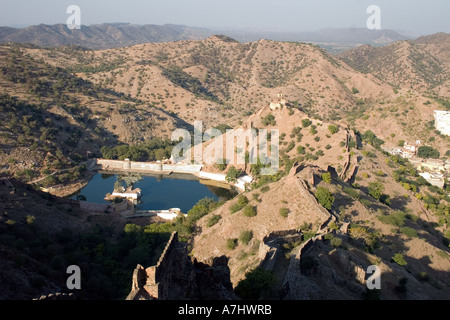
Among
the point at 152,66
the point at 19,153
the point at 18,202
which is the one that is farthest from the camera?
the point at 152,66

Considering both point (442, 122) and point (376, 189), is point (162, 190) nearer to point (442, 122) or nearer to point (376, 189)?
point (376, 189)

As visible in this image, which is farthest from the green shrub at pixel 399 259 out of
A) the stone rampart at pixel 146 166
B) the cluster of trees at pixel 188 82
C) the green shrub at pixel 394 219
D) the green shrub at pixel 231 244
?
the cluster of trees at pixel 188 82

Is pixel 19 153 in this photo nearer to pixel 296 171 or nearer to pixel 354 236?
pixel 296 171

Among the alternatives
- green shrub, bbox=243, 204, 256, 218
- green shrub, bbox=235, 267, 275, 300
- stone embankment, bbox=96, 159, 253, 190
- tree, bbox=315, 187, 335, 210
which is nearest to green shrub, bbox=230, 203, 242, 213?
green shrub, bbox=243, 204, 256, 218

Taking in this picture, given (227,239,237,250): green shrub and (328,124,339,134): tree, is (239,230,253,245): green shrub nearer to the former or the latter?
(227,239,237,250): green shrub

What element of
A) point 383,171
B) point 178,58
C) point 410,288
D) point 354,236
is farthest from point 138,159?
point 178,58
